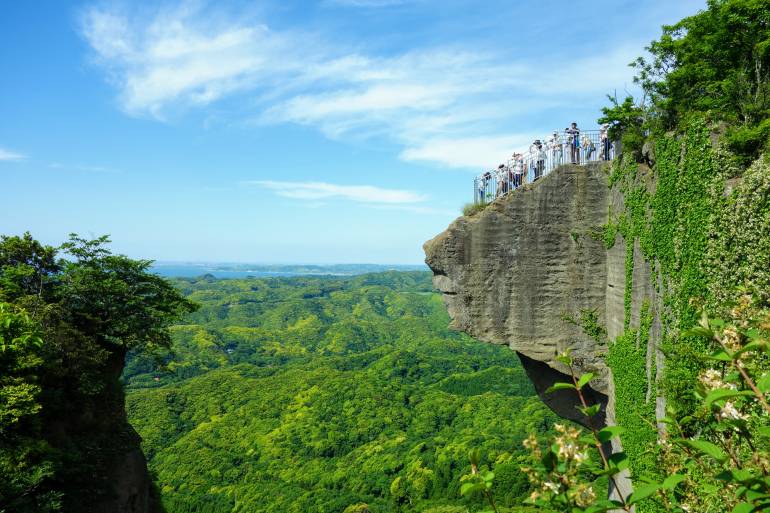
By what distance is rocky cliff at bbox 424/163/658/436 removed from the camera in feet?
39.9

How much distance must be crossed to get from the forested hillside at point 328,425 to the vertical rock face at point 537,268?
69.6 ft

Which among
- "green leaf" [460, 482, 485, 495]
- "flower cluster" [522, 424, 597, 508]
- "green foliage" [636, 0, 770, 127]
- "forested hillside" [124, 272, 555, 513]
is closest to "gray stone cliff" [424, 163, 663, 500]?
"green foliage" [636, 0, 770, 127]

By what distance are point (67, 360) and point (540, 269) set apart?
44.6 feet

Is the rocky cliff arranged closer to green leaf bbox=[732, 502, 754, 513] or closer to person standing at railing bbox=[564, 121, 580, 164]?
person standing at railing bbox=[564, 121, 580, 164]

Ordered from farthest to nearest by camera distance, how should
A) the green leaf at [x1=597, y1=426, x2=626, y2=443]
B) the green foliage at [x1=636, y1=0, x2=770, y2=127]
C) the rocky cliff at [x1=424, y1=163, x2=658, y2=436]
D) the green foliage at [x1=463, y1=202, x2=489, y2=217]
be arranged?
the green foliage at [x1=463, y1=202, x2=489, y2=217] < the rocky cliff at [x1=424, y1=163, x2=658, y2=436] < the green foliage at [x1=636, y1=0, x2=770, y2=127] < the green leaf at [x1=597, y1=426, x2=626, y2=443]

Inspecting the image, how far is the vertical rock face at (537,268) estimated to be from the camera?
40.0 feet

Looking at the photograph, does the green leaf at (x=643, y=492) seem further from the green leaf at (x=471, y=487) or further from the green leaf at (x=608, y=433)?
the green leaf at (x=471, y=487)

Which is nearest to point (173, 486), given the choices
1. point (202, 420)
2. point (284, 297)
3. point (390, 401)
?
point (202, 420)

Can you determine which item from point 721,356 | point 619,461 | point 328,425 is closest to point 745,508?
point 619,461

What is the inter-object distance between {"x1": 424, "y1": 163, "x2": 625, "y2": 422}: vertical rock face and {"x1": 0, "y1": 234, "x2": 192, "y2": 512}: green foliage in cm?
1065

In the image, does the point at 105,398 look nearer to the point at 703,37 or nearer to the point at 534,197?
the point at 534,197

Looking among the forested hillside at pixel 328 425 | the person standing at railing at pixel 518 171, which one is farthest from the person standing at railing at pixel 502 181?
the forested hillside at pixel 328 425

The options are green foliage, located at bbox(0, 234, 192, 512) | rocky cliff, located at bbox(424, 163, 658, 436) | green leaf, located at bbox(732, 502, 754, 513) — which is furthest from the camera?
rocky cliff, located at bbox(424, 163, 658, 436)

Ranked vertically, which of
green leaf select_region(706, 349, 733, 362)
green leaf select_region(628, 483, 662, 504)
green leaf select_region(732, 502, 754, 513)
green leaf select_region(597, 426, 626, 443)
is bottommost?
green leaf select_region(732, 502, 754, 513)
